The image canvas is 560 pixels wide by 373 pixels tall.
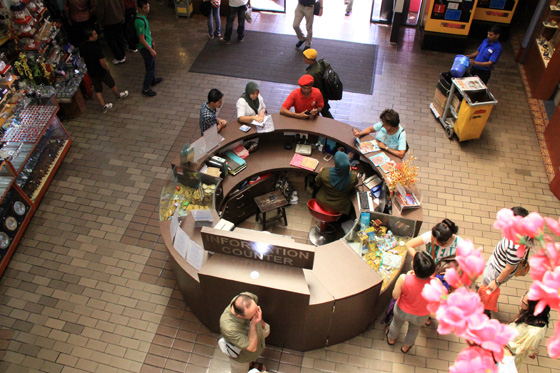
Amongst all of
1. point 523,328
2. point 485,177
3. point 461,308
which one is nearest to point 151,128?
point 485,177

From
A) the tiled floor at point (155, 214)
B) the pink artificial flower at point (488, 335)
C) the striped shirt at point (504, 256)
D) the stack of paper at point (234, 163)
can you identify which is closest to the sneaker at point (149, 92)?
the tiled floor at point (155, 214)

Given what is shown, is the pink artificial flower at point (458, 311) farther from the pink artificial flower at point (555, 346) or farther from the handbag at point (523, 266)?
the handbag at point (523, 266)

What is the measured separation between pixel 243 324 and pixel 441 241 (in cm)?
239

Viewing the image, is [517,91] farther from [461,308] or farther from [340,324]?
[461,308]

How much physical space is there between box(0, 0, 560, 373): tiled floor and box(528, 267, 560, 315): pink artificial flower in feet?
13.5

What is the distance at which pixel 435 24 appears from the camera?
32.5 feet

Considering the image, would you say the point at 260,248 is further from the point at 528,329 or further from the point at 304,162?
the point at 528,329

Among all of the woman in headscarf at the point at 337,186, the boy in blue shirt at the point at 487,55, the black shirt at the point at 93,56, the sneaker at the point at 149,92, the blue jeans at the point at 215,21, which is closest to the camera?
the woman in headscarf at the point at 337,186

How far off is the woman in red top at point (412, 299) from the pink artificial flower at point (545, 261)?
2510 millimetres

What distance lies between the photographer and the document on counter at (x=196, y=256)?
4871 mm

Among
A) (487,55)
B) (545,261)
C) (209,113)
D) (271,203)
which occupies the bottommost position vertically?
(271,203)

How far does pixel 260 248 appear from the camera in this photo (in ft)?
14.3

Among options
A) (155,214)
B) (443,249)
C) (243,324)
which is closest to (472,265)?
(243,324)

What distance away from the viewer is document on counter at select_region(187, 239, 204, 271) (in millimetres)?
4871
